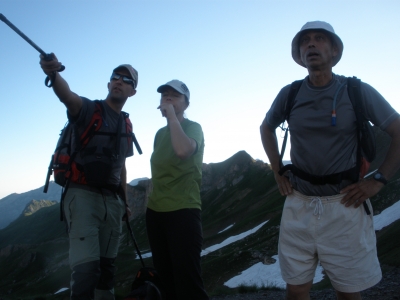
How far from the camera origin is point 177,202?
4824mm

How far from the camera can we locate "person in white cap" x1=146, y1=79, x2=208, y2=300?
182 inches

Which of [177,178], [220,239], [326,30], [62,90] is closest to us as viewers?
[326,30]

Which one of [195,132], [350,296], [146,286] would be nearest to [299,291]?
[350,296]

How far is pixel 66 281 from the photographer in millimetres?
63125

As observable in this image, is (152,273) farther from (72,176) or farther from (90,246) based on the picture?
(72,176)

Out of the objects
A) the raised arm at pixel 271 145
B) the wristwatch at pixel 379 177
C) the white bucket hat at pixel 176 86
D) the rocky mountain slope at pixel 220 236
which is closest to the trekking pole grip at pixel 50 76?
the white bucket hat at pixel 176 86

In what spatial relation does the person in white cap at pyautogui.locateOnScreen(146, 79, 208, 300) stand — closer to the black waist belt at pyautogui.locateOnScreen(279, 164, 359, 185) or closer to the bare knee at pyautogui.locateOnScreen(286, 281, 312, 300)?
the bare knee at pyautogui.locateOnScreen(286, 281, 312, 300)

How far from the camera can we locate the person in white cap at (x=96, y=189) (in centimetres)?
478

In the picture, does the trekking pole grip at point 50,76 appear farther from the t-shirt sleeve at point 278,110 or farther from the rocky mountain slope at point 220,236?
the rocky mountain slope at point 220,236

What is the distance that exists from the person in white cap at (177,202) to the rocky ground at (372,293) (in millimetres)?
5022

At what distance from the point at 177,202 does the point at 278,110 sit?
163 centimetres

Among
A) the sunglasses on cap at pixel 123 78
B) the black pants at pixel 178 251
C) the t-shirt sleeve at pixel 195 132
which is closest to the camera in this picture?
the black pants at pixel 178 251

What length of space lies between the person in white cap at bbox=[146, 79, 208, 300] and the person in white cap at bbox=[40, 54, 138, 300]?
26.1 inches

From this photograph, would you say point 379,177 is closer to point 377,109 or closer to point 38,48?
point 377,109
